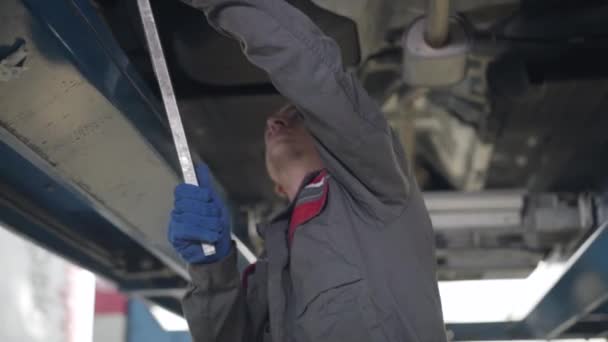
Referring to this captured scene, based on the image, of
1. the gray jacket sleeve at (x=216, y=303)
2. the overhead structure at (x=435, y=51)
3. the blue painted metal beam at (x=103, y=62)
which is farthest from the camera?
the overhead structure at (x=435, y=51)

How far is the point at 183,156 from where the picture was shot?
0.98 meters

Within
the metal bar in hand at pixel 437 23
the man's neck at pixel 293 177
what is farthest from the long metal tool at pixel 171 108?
the metal bar in hand at pixel 437 23

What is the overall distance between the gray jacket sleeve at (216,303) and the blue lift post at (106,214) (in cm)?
23

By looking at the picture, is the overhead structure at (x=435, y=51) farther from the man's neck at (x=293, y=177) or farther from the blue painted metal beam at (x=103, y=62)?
the blue painted metal beam at (x=103, y=62)

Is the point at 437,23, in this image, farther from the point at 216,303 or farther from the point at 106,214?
the point at 106,214

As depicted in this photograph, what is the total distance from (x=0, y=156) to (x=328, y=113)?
570 millimetres

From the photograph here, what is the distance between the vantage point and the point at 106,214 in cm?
131

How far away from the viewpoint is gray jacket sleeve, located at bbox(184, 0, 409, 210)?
2.97 feet

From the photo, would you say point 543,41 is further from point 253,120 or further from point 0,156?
point 0,156

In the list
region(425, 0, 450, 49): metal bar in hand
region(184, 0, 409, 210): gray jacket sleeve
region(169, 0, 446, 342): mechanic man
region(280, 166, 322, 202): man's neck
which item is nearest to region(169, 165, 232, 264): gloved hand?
region(169, 0, 446, 342): mechanic man

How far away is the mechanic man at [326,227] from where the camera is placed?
3.01 ft

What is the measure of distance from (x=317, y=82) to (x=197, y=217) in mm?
237

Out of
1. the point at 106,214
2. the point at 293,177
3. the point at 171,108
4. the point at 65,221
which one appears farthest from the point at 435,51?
the point at 65,221

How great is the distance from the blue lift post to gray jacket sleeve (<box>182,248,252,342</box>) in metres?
0.23
